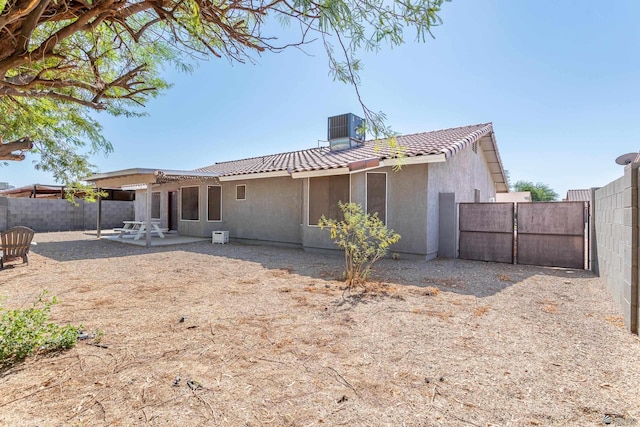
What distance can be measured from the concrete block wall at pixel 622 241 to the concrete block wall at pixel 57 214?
79.0 ft

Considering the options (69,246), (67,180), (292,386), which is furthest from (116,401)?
(69,246)

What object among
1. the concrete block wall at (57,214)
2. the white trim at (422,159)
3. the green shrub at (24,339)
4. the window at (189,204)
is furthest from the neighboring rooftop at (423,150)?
the concrete block wall at (57,214)

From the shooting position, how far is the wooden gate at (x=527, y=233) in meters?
8.55

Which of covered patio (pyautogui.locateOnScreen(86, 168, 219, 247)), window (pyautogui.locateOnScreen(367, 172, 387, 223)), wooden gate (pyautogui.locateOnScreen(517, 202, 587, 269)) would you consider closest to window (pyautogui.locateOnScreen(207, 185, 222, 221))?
covered patio (pyautogui.locateOnScreen(86, 168, 219, 247))

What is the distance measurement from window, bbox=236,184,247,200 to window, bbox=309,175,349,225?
4204 mm

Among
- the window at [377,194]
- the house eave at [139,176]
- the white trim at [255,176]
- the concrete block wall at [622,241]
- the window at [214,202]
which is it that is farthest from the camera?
the window at [214,202]

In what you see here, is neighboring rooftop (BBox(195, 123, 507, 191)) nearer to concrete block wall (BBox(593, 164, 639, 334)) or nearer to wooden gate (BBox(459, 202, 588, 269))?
wooden gate (BBox(459, 202, 588, 269))

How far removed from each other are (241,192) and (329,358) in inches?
480

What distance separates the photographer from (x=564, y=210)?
8.65 meters

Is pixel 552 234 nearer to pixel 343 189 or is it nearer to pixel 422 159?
pixel 422 159

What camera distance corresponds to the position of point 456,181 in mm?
11383

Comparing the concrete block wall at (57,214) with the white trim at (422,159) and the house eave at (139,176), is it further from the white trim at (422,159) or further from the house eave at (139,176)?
the white trim at (422,159)

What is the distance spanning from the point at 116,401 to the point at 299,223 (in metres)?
10.2

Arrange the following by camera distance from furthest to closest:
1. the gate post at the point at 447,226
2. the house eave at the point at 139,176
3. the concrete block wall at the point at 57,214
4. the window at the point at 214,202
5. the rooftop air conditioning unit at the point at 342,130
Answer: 1. the concrete block wall at the point at 57,214
2. the window at the point at 214,202
3. the rooftop air conditioning unit at the point at 342,130
4. the house eave at the point at 139,176
5. the gate post at the point at 447,226
